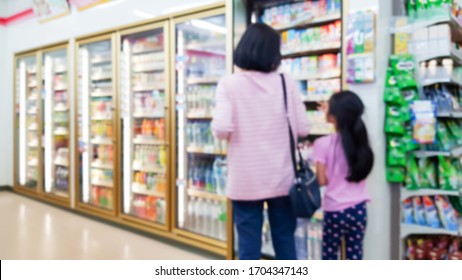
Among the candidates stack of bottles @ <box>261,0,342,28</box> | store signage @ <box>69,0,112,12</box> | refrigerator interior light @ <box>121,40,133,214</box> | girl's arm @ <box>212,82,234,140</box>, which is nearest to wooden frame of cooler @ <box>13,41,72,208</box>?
store signage @ <box>69,0,112,12</box>

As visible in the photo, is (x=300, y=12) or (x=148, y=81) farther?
(x=148, y=81)

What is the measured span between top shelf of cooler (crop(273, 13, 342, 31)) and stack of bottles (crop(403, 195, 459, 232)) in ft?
4.66

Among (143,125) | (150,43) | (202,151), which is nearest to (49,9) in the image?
(150,43)

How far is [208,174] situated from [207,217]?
1.42 feet

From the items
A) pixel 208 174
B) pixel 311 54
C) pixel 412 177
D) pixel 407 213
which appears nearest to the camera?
pixel 412 177

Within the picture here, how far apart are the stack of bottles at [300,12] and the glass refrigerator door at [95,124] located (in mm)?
2565

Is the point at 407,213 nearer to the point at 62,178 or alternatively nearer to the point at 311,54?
the point at 311,54

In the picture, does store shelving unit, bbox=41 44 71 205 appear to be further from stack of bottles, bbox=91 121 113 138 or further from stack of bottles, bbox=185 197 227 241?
stack of bottles, bbox=185 197 227 241

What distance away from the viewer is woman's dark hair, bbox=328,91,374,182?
7.61 ft

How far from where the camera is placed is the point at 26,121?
7.10m

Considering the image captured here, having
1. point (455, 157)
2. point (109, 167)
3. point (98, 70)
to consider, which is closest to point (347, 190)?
point (455, 157)

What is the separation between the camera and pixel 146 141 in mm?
4613

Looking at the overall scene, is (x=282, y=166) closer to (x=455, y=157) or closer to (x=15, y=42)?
(x=455, y=157)

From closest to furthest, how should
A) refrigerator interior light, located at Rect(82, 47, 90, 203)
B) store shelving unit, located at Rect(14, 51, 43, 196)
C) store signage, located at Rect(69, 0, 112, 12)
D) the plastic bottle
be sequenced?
the plastic bottle
store signage, located at Rect(69, 0, 112, 12)
refrigerator interior light, located at Rect(82, 47, 90, 203)
store shelving unit, located at Rect(14, 51, 43, 196)
